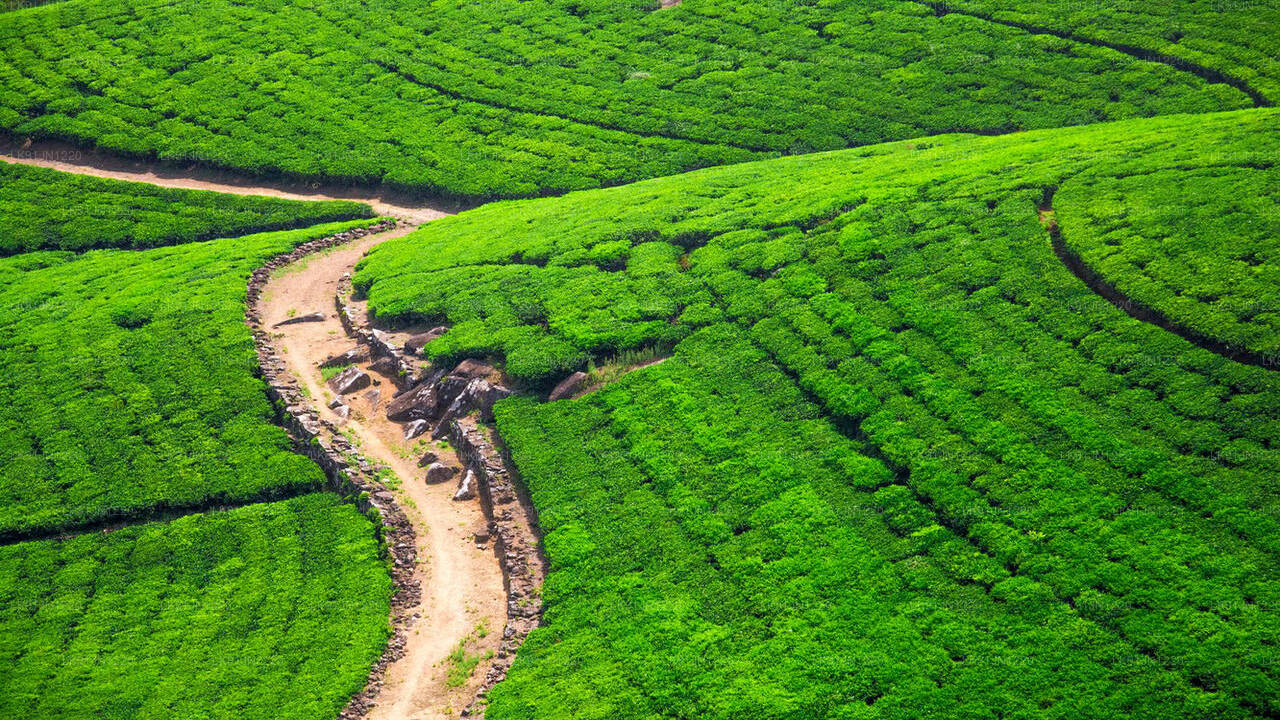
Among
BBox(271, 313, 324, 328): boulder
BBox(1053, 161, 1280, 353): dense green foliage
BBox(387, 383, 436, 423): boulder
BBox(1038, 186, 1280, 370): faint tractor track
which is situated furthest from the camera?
BBox(271, 313, 324, 328): boulder

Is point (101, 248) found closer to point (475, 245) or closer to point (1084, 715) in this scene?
point (475, 245)

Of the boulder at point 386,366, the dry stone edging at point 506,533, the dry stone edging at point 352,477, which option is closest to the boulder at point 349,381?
the boulder at point 386,366

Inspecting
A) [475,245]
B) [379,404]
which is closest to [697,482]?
[379,404]

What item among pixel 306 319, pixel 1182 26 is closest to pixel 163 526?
pixel 306 319

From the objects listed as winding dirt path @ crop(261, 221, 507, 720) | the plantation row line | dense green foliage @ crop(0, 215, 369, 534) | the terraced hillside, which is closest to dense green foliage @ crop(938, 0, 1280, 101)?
the plantation row line

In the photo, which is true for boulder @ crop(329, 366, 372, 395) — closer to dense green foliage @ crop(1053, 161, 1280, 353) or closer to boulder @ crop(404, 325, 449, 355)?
boulder @ crop(404, 325, 449, 355)

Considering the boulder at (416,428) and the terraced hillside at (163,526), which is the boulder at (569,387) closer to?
the boulder at (416,428)
